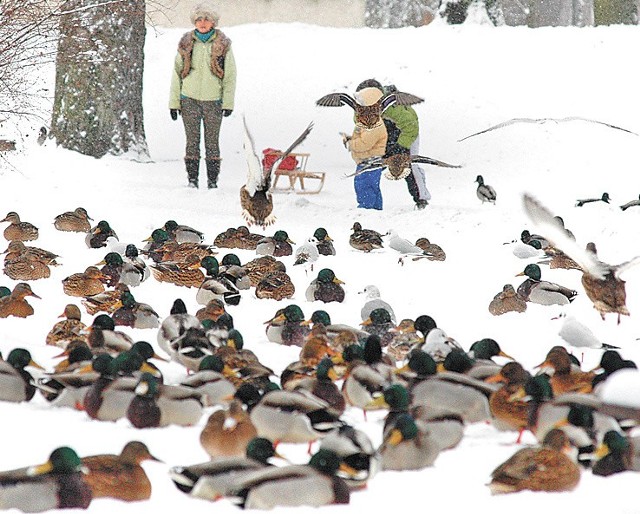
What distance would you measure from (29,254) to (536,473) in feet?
19.8

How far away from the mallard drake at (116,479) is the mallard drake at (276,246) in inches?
256

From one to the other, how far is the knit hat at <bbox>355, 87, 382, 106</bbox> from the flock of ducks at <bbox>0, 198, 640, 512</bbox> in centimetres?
518

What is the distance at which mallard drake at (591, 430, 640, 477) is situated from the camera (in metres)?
5.17

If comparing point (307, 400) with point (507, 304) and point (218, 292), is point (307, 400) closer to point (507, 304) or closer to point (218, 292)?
point (218, 292)

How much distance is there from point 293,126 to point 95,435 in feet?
47.2

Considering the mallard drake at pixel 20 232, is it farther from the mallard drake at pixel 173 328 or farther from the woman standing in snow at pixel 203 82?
the mallard drake at pixel 173 328

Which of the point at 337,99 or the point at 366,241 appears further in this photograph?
the point at 337,99

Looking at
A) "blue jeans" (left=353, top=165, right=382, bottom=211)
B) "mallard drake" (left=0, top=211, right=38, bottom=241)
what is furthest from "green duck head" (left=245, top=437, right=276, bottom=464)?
"blue jeans" (left=353, top=165, right=382, bottom=211)

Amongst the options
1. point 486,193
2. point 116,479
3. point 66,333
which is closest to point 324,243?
point 486,193

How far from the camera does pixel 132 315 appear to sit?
815cm

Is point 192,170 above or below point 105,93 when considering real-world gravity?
below

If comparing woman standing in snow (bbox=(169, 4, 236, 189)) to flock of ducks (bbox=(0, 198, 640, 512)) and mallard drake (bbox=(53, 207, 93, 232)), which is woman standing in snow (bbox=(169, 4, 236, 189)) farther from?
flock of ducks (bbox=(0, 198, 640, 512))

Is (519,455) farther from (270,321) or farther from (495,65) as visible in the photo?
(495,65)

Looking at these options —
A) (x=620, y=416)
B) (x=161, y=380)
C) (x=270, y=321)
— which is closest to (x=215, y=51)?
(x=270, y=321)
